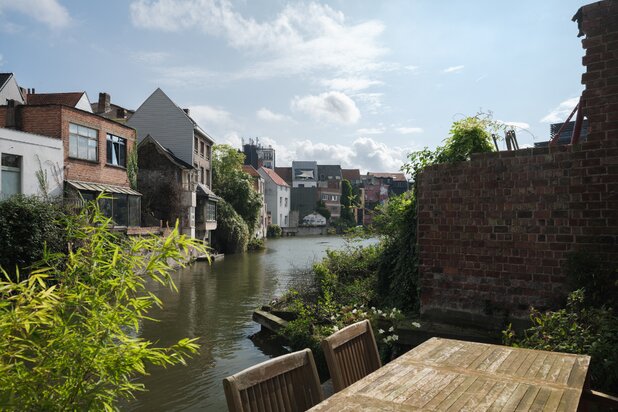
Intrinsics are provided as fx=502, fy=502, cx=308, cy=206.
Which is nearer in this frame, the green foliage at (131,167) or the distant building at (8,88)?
the green foliage at (131,167)

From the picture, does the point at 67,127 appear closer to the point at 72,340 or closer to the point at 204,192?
the point at 204,192

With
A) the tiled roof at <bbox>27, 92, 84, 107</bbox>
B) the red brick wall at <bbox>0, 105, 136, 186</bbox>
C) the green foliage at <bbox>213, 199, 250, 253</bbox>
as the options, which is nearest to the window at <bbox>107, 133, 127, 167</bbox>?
the red brick wall at <bbox>0, 105, 136, 186</bbox>

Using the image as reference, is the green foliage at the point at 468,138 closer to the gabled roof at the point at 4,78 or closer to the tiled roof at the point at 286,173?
the gabled roof at the point at 4,78

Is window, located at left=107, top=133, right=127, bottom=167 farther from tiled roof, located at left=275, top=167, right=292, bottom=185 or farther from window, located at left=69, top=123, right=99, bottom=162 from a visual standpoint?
tiled roof, located at left=275, top=167, right=292, bottom=185

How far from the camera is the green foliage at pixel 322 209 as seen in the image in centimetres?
8162

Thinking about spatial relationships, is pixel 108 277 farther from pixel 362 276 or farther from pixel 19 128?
pixel 19 128

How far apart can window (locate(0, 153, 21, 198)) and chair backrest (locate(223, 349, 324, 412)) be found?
18538 millimetres

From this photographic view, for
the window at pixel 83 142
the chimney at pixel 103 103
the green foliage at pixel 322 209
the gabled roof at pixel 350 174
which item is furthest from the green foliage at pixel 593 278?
the gabled roof at pixel 350 174

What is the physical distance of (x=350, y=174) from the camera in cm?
10294

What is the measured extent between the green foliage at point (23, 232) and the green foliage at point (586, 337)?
14722 mm

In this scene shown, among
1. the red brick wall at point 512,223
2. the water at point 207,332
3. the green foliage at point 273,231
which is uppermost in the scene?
the red brick wall at point 512,223

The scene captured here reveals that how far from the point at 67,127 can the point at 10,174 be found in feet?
12.2

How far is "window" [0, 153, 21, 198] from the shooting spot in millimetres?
17969

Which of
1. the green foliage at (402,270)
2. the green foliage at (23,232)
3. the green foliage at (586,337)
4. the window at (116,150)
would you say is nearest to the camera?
the green foliage at (586,337)
